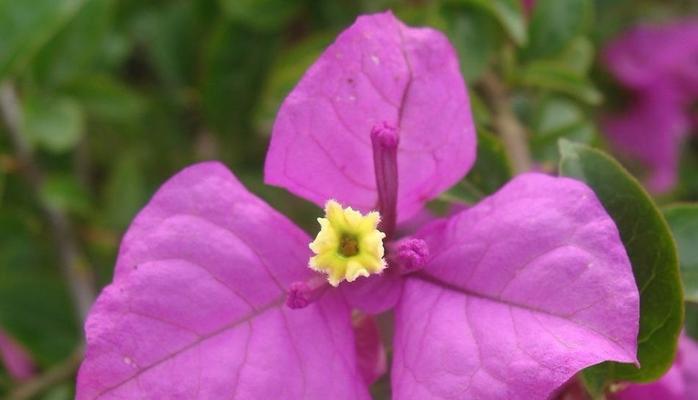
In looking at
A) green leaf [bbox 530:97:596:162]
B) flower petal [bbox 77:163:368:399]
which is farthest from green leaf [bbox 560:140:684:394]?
green leaf [bbox 530:97:596:162]

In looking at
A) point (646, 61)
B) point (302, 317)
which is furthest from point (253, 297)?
point (646, 61)

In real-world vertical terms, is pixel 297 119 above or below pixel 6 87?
above

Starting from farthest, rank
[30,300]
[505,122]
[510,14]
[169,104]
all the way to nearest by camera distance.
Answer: [169,104], [30,300], [505,122], [510,14]

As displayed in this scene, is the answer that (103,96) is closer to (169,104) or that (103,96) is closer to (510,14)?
(169,104)

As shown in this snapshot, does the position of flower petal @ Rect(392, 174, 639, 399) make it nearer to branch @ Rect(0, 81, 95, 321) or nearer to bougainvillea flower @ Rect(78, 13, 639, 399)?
bougainvillea flower @ Rect(78, 13, 639, 399)

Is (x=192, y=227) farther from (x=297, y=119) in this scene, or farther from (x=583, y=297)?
(x=583, y=297)

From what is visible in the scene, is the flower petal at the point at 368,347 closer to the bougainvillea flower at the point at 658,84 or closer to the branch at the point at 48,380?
the branch at the point at 48,380

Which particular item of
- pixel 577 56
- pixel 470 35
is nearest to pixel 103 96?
pixel 470 35
